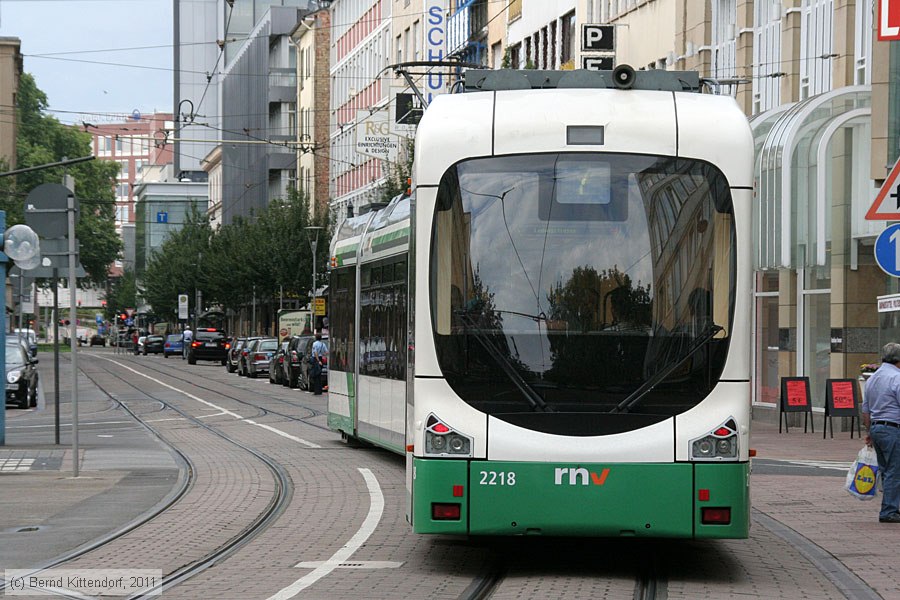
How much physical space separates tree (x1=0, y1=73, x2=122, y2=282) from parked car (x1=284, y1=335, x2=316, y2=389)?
49224 mm

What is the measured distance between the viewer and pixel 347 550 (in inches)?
488

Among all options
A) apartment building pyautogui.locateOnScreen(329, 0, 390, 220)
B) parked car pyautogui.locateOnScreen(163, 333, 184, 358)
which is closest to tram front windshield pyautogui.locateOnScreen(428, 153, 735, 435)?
apartment building pyautogui.locateOnScreen(329, 0, 390, 220)

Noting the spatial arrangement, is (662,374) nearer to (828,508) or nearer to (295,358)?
(828,508)

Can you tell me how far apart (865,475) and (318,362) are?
104 ft

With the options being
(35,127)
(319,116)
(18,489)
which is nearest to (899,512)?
(18,489)

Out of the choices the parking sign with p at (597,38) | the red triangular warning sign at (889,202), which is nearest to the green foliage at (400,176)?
the parking sign with p at (597,38)

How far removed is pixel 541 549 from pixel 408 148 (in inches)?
1521

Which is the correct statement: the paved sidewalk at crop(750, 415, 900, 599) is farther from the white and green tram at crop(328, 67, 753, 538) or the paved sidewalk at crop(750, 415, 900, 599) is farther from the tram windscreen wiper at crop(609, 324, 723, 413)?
the tram windscreen wiper at crop(609, 324, 723, 413)

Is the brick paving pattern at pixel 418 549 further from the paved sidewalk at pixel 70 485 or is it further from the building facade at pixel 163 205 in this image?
the building facade at pixel 163 205

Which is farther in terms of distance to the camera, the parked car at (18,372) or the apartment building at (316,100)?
the apartment building at (316,100)

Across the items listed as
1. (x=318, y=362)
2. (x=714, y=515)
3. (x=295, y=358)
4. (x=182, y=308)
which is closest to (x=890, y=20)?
(x=714, y=515)

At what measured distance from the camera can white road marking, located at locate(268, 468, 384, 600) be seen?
33.8ft

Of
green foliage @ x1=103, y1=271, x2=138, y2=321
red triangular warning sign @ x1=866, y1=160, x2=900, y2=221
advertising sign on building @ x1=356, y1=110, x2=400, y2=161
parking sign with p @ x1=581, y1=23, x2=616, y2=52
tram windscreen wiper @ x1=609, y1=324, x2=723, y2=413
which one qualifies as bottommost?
tram windscreen wiper @ x1=609, y1=324, x2=723, y2=413

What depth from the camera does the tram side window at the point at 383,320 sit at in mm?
17750
